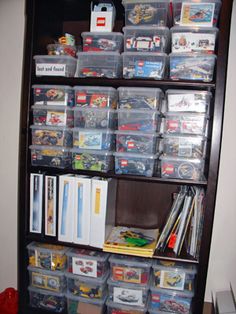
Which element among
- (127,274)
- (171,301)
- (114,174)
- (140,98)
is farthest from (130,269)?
(140,98)

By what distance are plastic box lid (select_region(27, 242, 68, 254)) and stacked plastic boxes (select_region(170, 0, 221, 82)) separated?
1.01 metres

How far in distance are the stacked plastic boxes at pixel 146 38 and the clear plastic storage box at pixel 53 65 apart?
27 centimetres

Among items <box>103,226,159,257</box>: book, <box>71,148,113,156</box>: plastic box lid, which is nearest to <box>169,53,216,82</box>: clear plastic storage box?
<box>71,148,113,156</box>: plastic box lid

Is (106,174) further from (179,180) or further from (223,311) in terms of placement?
(223,311)

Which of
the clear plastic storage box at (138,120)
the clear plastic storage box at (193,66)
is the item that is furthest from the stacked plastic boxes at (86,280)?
the clear plastic storage box at (193,66)

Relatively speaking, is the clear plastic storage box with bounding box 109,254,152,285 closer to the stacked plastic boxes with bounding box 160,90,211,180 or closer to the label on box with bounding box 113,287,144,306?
the label on box with bounding box 113,287,144,306

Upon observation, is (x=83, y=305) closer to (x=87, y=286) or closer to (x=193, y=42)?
(x=87, y=286)

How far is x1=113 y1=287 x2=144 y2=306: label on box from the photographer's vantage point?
1264mm

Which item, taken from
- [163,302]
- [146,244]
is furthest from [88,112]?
[163,302]

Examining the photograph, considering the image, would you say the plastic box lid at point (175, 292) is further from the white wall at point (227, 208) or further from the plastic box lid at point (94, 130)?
the plastic box lid at point (94, 130)

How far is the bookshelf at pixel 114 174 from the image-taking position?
1058 mm

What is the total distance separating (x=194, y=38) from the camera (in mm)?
1091

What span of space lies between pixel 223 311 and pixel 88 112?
1.11 meters

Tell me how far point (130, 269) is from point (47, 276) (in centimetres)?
44
